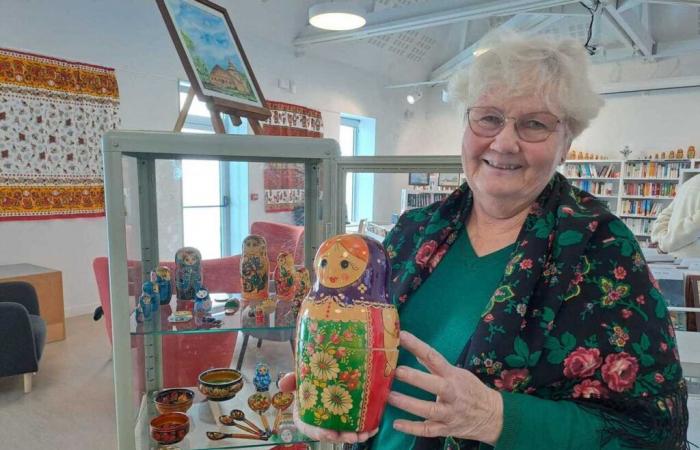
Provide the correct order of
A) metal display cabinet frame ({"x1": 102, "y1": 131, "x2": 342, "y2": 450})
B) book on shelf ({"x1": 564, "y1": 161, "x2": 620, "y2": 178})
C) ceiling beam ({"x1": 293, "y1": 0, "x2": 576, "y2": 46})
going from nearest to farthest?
metal display cabinet frame ({"x1": 102, "y1": 131, "x2": 342, "y2": 450})
ceiling beam ({"x1": 293, "y1": 0, "x2": 576, "y2": 46})
book on shelf ({"x1": 564, "y1": 161, "x2": 620, "y2": 178})

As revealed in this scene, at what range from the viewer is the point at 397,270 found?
93 cm

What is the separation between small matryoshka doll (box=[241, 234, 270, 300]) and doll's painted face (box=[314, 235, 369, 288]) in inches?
22.5

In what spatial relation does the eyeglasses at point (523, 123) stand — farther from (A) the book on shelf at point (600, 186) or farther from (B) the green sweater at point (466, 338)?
(A) the book on shelf at point (600, 186)

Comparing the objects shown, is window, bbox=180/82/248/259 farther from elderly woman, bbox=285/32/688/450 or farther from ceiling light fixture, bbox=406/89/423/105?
ceiling light fixture, bbox=406/89/423/105

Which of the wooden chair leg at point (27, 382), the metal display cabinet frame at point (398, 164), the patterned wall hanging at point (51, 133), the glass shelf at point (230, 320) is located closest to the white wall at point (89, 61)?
the patterned wall hanging at point (51, 133)

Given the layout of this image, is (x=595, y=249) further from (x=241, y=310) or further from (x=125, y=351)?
(x=125, y=351)

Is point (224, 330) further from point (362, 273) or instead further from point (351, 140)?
point (351, 140)

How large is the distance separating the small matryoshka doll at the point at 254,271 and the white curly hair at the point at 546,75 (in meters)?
0.76

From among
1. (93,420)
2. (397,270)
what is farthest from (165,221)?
(93,420)

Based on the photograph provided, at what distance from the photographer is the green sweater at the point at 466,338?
64 centimetres

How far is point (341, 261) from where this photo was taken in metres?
0.74

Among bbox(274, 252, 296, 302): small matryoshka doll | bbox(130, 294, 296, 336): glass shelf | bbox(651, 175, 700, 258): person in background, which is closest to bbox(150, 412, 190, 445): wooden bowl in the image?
bbox(130, 294, 296, 336): glass shelf

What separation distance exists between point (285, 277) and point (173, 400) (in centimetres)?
48

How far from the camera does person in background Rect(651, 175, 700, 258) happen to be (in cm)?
220
